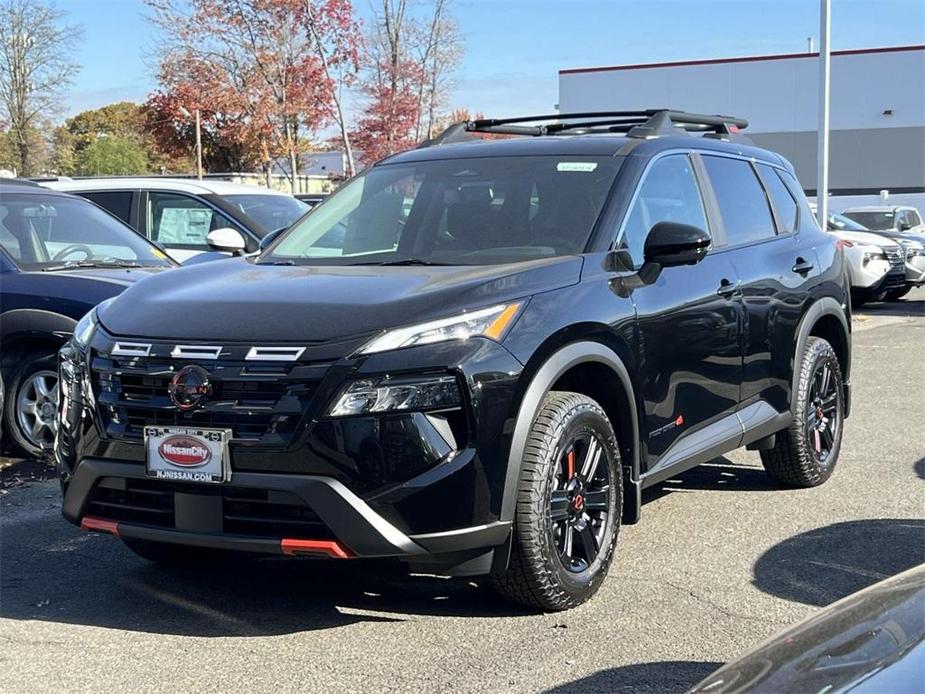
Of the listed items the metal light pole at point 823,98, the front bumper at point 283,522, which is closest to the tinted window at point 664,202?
the front bumper at point 283,522

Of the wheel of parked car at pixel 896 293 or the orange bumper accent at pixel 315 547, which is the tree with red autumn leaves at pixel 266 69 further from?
the orange bumper accent at pixel 315 547

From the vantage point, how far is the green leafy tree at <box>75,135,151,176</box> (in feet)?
157

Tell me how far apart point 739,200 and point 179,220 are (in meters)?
6.52

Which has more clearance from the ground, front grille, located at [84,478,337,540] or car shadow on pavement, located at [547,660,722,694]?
front grille, located at [84,478,337,540]

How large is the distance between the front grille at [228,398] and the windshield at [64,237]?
3.63m

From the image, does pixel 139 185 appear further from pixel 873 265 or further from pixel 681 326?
pixel 873 265

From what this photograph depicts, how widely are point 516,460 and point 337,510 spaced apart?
0.65m

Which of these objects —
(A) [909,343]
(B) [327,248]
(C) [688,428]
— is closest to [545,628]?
(C) [688,428]

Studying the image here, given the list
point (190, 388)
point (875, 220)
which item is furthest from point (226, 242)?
point (875, 220)

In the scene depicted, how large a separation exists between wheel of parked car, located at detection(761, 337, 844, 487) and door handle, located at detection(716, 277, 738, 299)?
0.92 meters

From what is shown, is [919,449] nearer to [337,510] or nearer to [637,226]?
[637,226]

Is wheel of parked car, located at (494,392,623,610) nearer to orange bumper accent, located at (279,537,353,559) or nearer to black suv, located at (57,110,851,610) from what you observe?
black suv, located at (57,110,851,610)

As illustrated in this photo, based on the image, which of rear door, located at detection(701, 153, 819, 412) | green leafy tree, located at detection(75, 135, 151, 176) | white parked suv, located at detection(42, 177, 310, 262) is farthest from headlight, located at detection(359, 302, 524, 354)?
green leafy tree, located at detection(75, 135, 151, 176)

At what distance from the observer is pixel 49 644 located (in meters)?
4.09
